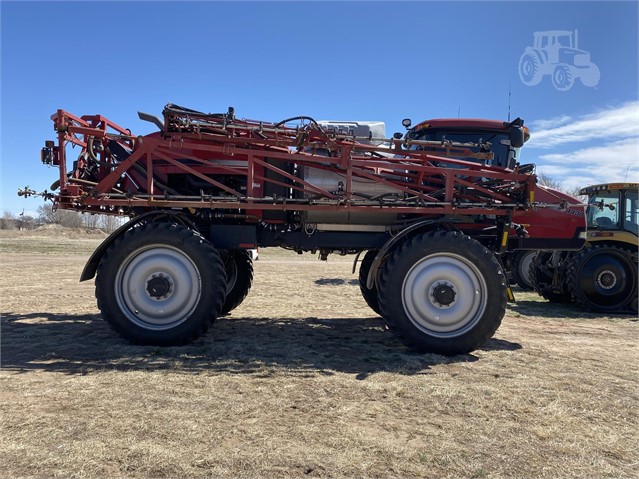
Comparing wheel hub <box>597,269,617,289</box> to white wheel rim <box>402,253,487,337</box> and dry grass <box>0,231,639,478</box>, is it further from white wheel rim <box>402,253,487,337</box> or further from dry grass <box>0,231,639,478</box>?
white wheel rim <box>402,253,487,337</box>

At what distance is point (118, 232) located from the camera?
5.05m

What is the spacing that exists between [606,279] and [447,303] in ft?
19.9

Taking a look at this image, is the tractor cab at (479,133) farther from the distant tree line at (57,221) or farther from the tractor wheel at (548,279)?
the distant tree line at (57,221)

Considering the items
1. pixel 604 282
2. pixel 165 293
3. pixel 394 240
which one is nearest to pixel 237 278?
pixel 165 293

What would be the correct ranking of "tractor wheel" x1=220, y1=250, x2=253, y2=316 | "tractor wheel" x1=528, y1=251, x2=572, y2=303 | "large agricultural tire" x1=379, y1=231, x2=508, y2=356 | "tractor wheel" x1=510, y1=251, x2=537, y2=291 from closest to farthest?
"large agricultural tire" x1=379, y1=231, x2=508, y2=356
"tractor wheel" x1=220, y1=250, x2=253, y2=316
"tractor wheel" x1=528, y1=251, x2=572, y2=303
"tractor wheel" x1=510, y1=251, x2=537, y2=291

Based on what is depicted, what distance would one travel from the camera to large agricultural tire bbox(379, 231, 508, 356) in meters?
4.82

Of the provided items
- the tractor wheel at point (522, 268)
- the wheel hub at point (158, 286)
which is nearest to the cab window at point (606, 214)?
the tractor wheel at point (522, 268)

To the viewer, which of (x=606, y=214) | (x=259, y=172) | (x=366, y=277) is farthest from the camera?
(x=606, y=214)

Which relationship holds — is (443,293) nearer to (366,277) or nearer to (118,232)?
(366,277)

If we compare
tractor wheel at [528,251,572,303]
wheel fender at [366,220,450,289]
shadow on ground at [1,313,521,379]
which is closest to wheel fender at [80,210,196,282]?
shadow on ground at [1,313,521,379]

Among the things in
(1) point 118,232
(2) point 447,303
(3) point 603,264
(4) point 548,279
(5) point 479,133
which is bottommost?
(4) point 548,279

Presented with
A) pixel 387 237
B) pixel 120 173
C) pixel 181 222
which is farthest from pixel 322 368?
pixel 120 173

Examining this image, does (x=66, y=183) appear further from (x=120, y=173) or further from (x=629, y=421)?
(x=629, y=421)

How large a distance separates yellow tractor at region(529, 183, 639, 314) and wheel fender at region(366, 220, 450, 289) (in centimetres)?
535
